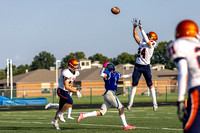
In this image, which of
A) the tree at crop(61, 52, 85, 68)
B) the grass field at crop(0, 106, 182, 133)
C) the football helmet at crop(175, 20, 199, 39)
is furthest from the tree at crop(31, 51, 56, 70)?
the football helmet at crop(175, 20, 199, 39)

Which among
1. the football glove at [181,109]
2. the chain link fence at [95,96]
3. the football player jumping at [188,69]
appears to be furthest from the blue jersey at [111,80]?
the chain link fence at [95,96]

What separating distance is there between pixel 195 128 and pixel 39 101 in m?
29.2

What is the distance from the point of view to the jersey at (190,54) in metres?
5.31

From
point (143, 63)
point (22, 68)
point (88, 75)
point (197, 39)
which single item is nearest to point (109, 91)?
point (143, 63)

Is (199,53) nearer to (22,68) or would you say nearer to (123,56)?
(123,56)

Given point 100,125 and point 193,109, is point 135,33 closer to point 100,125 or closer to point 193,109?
point 100,125

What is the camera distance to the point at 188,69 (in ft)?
17.7

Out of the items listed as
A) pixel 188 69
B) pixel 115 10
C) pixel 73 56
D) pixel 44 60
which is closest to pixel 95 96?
pixel 115 10

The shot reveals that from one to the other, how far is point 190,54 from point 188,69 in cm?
22

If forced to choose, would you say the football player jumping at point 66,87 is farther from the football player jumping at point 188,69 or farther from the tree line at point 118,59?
the tree line at point 118,59

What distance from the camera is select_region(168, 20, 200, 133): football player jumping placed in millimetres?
5234

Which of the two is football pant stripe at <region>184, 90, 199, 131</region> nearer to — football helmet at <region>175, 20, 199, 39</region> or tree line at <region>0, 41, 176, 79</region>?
football helmet at <region>175, 20, 199, 39</region>

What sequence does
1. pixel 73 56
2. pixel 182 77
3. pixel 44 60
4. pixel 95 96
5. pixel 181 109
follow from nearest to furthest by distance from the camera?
pixel 181 109 < pixel 182 77 < pixel 95 96 < pixel 73 56 < pixel 44 60

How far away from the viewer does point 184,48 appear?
5.31 m
